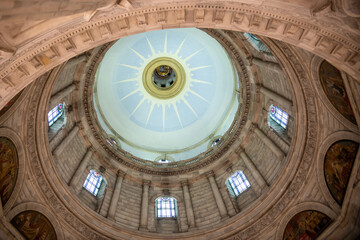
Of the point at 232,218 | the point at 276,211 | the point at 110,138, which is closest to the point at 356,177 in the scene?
the point at 276,211

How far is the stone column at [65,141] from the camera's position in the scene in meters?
16.5

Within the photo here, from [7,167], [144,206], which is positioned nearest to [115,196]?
[144,206]

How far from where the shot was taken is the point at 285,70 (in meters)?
14.7

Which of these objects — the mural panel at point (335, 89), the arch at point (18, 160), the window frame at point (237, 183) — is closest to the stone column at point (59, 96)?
the arch at point (18, 160)

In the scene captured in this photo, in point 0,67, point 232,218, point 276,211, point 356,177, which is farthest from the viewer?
point 232,218

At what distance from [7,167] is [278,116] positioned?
52.3ft

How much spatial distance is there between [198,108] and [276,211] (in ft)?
57.5

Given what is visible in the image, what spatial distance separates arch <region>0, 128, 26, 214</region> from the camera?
12.4 metres

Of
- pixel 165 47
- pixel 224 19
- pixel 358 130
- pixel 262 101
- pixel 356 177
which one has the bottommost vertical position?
pixel 356 177

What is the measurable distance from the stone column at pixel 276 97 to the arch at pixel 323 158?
3430 mm

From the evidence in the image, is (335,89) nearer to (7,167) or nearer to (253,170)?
(253,170)

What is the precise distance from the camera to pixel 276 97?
1802 cm

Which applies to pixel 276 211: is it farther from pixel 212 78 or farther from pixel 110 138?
pixel 212 78

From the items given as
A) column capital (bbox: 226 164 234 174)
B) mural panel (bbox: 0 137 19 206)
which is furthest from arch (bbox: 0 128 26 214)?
column capital (bbox: 226 164 234 174)
